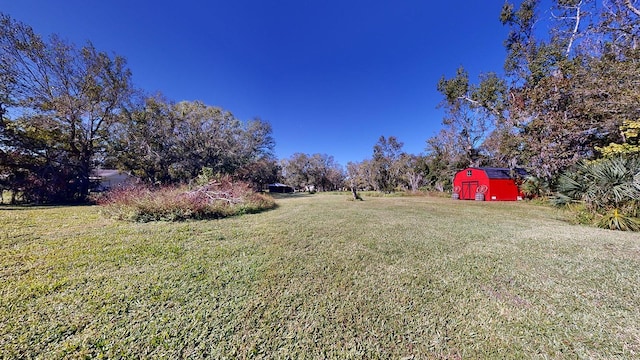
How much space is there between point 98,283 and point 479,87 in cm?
2127

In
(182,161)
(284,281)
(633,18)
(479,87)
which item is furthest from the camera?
(182,161)

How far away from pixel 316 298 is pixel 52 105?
18886 mm

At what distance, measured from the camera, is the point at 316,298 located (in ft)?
7.63

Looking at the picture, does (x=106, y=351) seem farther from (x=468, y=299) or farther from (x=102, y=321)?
(x=468, y=299)

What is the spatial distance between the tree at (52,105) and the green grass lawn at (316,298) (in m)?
12.7

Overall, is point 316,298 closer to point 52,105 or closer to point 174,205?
point 174,205

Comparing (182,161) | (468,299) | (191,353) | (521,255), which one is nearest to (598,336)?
(468,299)

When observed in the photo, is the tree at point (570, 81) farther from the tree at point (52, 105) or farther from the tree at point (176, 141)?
the tree at point (52, 105)

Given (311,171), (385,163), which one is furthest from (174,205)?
(311,171)

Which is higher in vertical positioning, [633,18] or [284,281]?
[633,18]

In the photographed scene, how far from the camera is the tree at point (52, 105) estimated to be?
10.8m

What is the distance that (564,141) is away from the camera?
31.0 ft

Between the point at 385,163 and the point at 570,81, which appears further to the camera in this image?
the point at 385,163

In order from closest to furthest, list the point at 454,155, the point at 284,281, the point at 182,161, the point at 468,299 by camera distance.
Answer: the point at 468,299 < the point at 284,281 < the point at 182,161 < the point at 454,155
